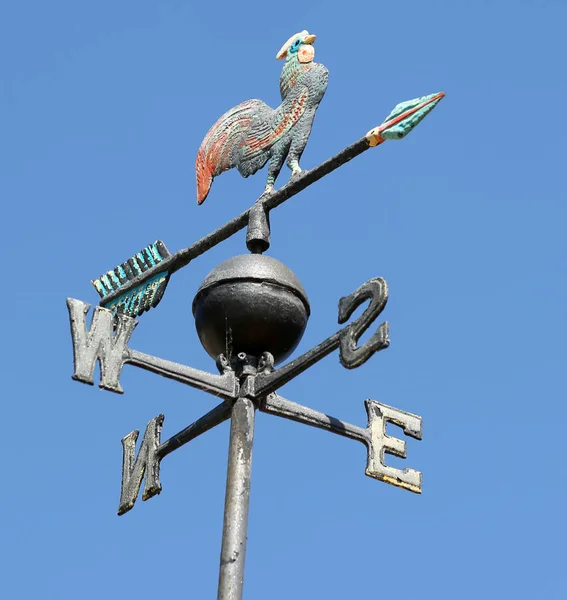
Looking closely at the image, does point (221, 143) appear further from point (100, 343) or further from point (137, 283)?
point (100, 343)

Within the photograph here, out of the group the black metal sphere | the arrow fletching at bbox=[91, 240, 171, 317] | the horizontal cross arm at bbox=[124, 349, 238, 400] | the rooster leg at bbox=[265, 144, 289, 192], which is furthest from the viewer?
the arrow fletching at bbox=[91, 240, 171, 317]

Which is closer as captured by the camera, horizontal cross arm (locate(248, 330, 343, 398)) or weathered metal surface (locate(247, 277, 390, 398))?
weathered metal surface (locate(247, 277, 390, 398))

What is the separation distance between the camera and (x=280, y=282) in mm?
5887

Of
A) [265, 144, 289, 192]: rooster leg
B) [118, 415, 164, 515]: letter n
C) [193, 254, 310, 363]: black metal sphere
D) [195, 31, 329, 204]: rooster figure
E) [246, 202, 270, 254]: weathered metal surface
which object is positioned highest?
[195, 31, 329, 204]: rooster figure

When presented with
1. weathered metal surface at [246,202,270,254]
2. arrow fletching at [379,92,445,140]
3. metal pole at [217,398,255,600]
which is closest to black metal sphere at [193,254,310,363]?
weathered metal surface at [246,202,270,254]

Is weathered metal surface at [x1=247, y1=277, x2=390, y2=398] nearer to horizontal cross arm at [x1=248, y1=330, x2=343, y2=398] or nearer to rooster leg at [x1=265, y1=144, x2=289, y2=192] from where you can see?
horizontal cross arm at [x1=248, y1=330, x2=343, y2=398]

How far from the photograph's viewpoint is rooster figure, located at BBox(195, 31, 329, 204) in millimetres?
6383

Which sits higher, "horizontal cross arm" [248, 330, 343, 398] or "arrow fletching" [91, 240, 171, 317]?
"arrow fletching" [91, 240, 171, 317]

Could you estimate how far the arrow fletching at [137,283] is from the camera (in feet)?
21.4

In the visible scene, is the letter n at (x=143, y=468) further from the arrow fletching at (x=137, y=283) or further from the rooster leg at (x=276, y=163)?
the rooster leg at (x=276, y=163)

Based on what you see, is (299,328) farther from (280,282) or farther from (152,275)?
(152,275)

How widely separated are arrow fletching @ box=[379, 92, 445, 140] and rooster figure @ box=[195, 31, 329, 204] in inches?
21.4

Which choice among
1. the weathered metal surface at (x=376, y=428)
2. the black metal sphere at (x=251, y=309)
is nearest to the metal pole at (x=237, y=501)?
the weathered metal surface at (x=376, y=428)

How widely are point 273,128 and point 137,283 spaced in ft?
3.18
